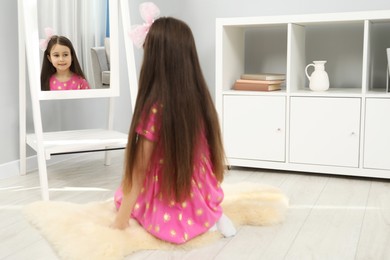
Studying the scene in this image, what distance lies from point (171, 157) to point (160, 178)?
11cm

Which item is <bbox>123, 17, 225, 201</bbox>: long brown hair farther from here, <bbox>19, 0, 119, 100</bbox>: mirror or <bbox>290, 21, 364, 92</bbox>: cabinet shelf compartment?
<bbox>290, 21, 364, 92</bbox>: cabinet shelf compartment

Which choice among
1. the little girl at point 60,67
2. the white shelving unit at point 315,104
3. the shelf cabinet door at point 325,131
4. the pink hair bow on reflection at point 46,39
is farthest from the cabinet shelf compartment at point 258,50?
the pink hair bow on reflection at point 46,39

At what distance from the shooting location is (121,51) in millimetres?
3115

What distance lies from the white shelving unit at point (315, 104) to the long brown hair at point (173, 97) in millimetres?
1029

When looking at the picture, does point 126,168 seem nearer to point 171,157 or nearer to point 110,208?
point 171,157

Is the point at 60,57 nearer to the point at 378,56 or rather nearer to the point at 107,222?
the point at 107,222

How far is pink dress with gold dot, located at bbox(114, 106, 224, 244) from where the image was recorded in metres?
1.54

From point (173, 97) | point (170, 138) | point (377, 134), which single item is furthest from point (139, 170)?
point (377, 134)

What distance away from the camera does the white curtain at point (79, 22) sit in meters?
2.21

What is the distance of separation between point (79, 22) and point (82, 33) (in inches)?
2.1

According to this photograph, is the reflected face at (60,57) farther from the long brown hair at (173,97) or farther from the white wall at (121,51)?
the long brown hair at (173,97)

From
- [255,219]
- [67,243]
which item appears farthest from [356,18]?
[67,243]

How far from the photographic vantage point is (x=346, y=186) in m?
2.28

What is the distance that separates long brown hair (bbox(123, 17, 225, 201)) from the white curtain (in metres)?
0.85
